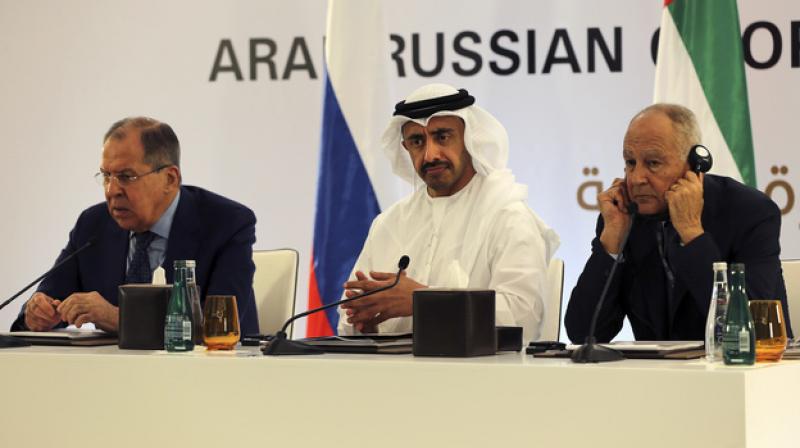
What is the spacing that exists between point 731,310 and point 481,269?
1559 millimetres

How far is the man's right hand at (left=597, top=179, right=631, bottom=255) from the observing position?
322 centimetres

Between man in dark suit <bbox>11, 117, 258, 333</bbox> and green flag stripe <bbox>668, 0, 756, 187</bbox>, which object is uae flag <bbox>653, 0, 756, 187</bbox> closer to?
green flag stripe <bbox>668, 0, 756, 187</bbox>

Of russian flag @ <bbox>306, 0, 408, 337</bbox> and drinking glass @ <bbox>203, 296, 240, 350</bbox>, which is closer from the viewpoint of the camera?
drinking glass @ <bbox>203, 296, 240, 350</bbox>

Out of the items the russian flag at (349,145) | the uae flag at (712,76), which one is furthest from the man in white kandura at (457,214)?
the uae flag at (712,76)

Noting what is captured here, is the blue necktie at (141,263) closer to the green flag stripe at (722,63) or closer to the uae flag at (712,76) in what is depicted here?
the uae flag at (712,76)

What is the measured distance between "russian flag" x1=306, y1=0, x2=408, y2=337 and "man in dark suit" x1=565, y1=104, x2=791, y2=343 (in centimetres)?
157

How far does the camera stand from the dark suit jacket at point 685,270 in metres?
3.05

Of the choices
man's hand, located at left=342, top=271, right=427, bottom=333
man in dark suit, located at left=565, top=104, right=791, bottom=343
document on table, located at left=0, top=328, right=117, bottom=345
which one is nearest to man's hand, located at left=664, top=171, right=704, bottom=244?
man in dark suit, located at left=565, top=104, right=791, bottom=343

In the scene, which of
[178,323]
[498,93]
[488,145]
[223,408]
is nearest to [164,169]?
[488,145]

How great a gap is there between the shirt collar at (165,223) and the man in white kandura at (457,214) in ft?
2.07

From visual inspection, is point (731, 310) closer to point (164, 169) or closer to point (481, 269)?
point (481, 269)

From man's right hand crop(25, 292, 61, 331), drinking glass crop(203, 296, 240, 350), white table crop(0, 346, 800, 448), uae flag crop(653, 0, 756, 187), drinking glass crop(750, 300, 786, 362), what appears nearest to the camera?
white table crop(0, 346, 800, 448)

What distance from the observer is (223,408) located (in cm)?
237

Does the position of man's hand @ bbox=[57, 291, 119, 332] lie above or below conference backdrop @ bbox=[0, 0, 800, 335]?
below
